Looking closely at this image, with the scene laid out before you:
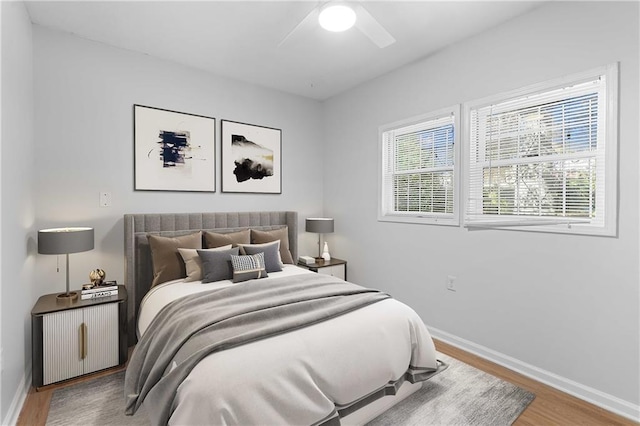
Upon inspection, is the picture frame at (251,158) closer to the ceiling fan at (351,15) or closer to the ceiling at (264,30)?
the ceiling at (264,30)

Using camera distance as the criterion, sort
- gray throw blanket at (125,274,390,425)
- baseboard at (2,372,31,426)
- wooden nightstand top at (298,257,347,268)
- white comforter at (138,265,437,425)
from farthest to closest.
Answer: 1. wooden nightstand top at (298,257,347,268)
2. baseboard at (2,372,31,426)
3. gray throw blanket at (125,274,390,425)
4. white comforter at (138,265,437,425)

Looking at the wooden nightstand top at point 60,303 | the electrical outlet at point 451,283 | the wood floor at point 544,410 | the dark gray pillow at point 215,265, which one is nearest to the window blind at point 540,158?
the electrical outlet at point 451,283

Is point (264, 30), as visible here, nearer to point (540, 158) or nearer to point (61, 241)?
point (61, 241)

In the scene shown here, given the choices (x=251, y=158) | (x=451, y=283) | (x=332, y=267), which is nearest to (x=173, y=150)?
(x=251, y=158)

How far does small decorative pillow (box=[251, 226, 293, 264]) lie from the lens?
11.6 ft

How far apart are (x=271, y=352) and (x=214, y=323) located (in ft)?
1.38

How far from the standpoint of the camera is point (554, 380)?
2.36 m

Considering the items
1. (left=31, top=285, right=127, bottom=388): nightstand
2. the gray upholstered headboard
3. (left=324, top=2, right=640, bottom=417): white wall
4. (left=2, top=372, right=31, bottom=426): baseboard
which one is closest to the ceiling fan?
(left=324, top=2, right=640, bottom=417): white wall

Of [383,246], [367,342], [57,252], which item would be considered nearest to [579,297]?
[367,342]

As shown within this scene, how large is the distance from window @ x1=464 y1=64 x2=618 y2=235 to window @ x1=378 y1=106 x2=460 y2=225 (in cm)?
21

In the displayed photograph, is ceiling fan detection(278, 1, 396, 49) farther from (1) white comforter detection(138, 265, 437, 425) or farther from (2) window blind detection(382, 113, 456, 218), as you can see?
(1) white comforter detection(138, 265, 437, 425)

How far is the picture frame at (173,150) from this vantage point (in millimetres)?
3156

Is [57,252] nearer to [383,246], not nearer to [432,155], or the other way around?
[383,246]

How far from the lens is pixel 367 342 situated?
6.20 ft
